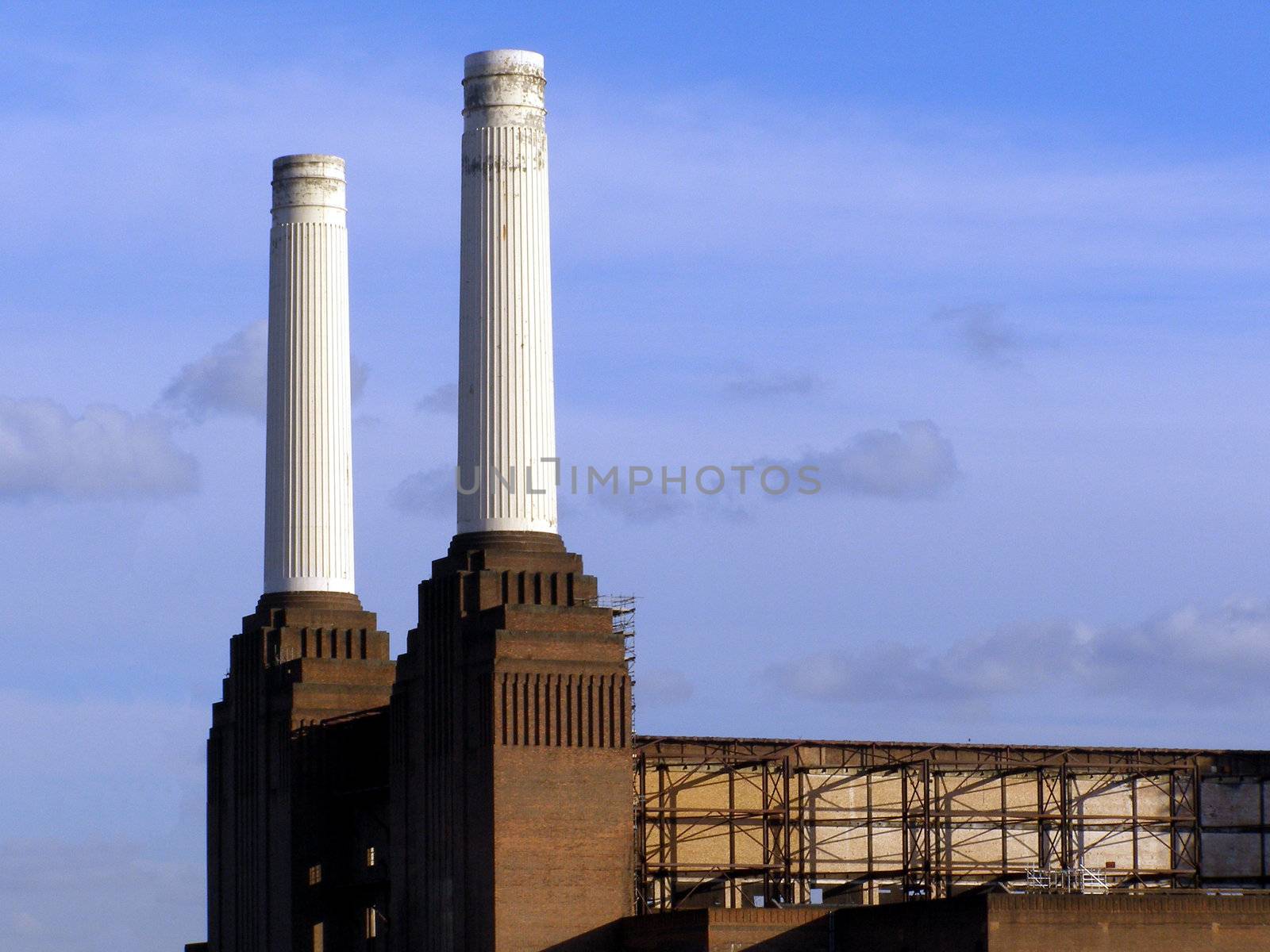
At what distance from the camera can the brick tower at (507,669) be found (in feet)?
263

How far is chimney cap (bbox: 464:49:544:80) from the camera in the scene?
87000mm

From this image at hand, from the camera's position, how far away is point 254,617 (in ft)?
330

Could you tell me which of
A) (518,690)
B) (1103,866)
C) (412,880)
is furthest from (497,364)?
(1103,866)

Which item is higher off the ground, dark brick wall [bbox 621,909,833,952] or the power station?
the power station

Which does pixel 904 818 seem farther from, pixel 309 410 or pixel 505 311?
pixel 309 410

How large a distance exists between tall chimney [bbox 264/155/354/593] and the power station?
0.12m

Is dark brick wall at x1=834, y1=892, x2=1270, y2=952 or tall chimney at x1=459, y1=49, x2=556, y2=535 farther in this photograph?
tall chimney at x1=459, y1=49, x2=556, y2=535

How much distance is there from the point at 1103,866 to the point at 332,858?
27.8 meters

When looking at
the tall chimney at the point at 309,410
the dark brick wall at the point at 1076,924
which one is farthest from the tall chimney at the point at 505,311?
the dark brick wall at the point at 1076,924

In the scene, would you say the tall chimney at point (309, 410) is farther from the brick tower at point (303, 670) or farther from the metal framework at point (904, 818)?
the metal framework at point (904, 818)

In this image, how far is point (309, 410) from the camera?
99688 mm

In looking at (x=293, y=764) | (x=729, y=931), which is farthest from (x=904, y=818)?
(x=293, y=764)

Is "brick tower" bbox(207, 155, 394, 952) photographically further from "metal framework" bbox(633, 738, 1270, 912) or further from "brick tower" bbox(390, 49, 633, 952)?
"metal framework" bbox(633, 738, 1270, 912)

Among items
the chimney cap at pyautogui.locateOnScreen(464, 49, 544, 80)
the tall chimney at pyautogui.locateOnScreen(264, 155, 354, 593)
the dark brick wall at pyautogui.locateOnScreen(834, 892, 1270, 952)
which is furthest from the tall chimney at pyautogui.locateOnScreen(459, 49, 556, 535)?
the dark brick wall at pyautogui.locateOnScreen(834, 892, 1270, 952)
